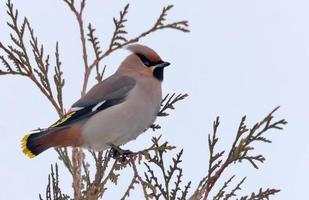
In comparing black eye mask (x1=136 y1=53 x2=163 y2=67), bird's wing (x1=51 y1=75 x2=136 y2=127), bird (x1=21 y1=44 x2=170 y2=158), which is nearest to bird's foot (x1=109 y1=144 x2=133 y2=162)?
bird (x1=21 y1=44 x2=170 y2=158)

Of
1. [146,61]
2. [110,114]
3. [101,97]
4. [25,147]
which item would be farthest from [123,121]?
[25,147]

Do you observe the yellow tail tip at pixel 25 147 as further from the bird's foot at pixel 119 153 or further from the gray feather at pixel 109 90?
the bird's foot at pixel 119 153

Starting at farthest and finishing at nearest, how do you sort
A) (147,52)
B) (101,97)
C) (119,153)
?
1. (147,52)
2. (101,97)
3. (119,153)

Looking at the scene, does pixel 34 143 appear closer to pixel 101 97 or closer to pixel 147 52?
pixel 101 97

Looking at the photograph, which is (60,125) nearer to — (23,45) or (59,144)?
(59,144)

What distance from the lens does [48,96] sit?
388 centimetres

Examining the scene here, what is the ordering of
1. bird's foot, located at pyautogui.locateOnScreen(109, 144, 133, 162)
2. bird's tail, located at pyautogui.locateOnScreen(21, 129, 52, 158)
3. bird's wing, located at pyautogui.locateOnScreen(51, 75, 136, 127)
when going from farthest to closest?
bird's wing, located at pyautogui.locateOnScreen(51, 75, 136, 127), bird's tail, located at pyautogui.locateOnScreen(21, 129, 52, 158), bird's foot, located at pyautogui.locateOnScreen(109, 144, 133, 162)

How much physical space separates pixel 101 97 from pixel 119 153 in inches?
21.5

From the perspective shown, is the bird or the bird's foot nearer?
the bird's foot

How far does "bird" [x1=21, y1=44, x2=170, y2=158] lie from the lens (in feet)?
13.6

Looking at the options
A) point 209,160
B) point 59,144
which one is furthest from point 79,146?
point 209,160

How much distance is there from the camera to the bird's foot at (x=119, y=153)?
12.9 feet

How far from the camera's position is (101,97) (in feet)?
14.5

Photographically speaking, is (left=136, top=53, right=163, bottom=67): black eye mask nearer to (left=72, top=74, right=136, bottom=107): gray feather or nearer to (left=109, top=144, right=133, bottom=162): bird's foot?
(left=72, top=74, right=136, bottom=107): gray feather
